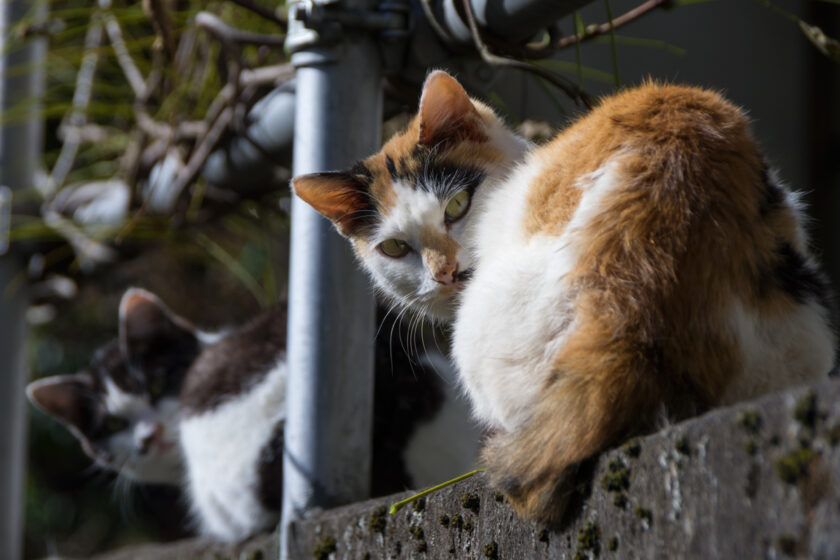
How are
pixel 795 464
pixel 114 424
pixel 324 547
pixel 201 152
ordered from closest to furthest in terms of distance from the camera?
pixel 795 464 < pixel 324 547 < pixel 201 152 < pixel 114 424

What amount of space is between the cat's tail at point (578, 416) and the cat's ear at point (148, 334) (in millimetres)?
1412

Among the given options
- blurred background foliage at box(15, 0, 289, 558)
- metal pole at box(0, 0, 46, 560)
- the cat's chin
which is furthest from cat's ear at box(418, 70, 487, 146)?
metal pole at box(0, 0, 46, 560)

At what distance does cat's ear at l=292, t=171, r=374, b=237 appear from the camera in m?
1.14

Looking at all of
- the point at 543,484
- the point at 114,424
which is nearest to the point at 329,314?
the point at 543,484

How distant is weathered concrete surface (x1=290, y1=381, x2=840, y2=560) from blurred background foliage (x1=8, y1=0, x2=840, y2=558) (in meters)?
0.69

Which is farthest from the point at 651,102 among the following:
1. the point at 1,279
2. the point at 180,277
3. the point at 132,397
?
the point at 180,277

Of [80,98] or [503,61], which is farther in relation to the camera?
[80,98]

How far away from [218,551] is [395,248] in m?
0.80

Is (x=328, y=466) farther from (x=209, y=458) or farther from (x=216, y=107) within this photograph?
(x=216, y=107)

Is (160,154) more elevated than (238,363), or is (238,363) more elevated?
(160,154)

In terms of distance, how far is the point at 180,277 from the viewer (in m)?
3.34

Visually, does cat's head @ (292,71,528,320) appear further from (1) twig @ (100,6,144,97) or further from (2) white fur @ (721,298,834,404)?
(1) twig @ (100,6,144,97)

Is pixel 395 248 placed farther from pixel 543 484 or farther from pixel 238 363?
pixel 238 363

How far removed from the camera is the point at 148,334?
1.96 meters
